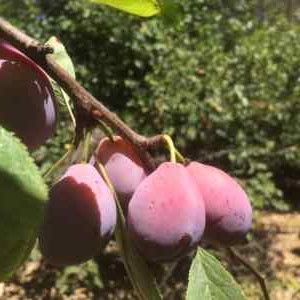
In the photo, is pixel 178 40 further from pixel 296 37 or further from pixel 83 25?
pixel 296 37

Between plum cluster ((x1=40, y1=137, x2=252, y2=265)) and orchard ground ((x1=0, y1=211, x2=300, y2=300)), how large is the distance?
8.59 feet

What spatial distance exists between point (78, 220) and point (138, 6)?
0.59ft

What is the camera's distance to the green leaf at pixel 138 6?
53 centimetres

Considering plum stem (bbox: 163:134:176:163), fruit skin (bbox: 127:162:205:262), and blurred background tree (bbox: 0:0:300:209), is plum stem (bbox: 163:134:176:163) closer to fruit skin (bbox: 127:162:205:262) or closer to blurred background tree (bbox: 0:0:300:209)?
fruit skin (bbox: 127:162:205:262)

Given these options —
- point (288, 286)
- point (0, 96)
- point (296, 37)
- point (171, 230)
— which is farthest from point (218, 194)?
point (296, 37)

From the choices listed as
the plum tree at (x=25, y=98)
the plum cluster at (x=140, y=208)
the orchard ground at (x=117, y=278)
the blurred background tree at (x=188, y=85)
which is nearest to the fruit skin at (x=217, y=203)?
the plum cluster at (x=140, y=208)

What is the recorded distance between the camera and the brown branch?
0.47 meters

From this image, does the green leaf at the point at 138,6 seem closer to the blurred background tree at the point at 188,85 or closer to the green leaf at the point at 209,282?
the green leaf at the point at 209,282

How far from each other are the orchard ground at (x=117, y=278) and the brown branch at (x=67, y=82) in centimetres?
268

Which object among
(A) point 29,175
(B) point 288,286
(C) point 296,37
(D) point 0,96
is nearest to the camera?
(A) point 29,175

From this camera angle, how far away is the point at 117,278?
3.55m

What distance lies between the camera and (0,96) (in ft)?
1.53

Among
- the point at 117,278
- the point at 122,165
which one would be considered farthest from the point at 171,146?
the point at 117,278

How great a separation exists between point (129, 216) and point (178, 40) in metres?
3.36
